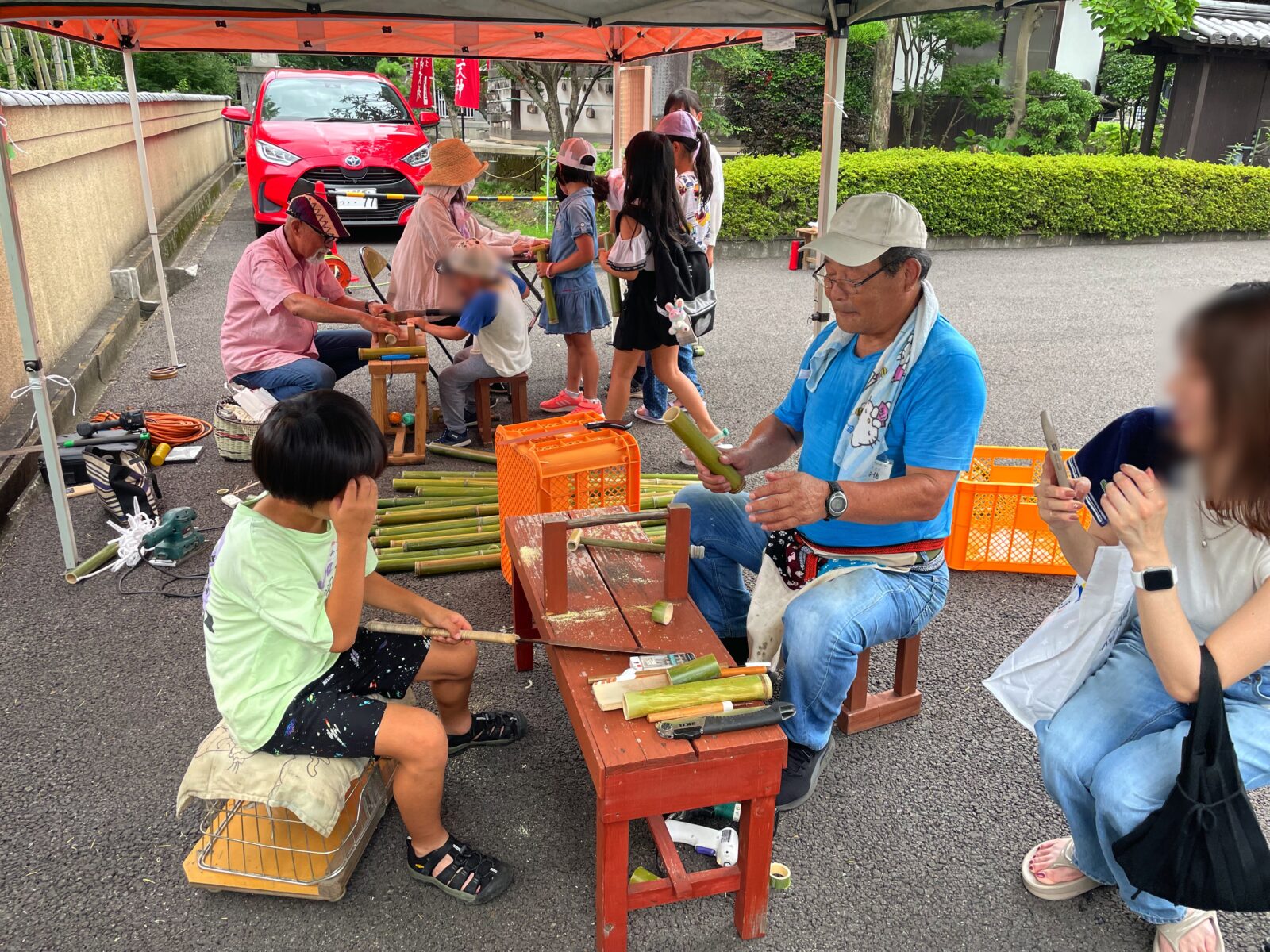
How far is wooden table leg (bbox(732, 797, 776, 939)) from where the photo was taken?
2.04 meters

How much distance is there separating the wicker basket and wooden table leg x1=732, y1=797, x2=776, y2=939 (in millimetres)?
3805

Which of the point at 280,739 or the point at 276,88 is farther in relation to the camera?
the point at 276,88

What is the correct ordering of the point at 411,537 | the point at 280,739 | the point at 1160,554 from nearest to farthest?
1. the point at 1160,554
2. the point at 280,739
3. the point at 411,537

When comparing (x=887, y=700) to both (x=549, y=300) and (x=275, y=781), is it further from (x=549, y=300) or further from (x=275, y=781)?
(x=549, y=300)

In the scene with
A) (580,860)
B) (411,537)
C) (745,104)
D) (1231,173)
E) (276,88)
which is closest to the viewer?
(580,860)

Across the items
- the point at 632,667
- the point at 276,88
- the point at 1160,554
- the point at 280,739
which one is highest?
the point at 276,88

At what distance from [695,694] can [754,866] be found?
0.45m

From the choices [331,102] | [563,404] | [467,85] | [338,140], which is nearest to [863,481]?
[563,404]

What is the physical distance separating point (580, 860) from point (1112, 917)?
137 cm

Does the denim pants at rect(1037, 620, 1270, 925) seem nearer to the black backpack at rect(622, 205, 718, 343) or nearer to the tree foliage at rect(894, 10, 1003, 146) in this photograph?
the black backpack at rect(622, 205, 718, 343)

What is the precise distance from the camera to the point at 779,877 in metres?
2.34

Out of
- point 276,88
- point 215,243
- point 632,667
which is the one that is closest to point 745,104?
point 276,88

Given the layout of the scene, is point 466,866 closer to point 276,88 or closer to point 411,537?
point 411,537

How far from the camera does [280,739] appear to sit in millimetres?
2152
